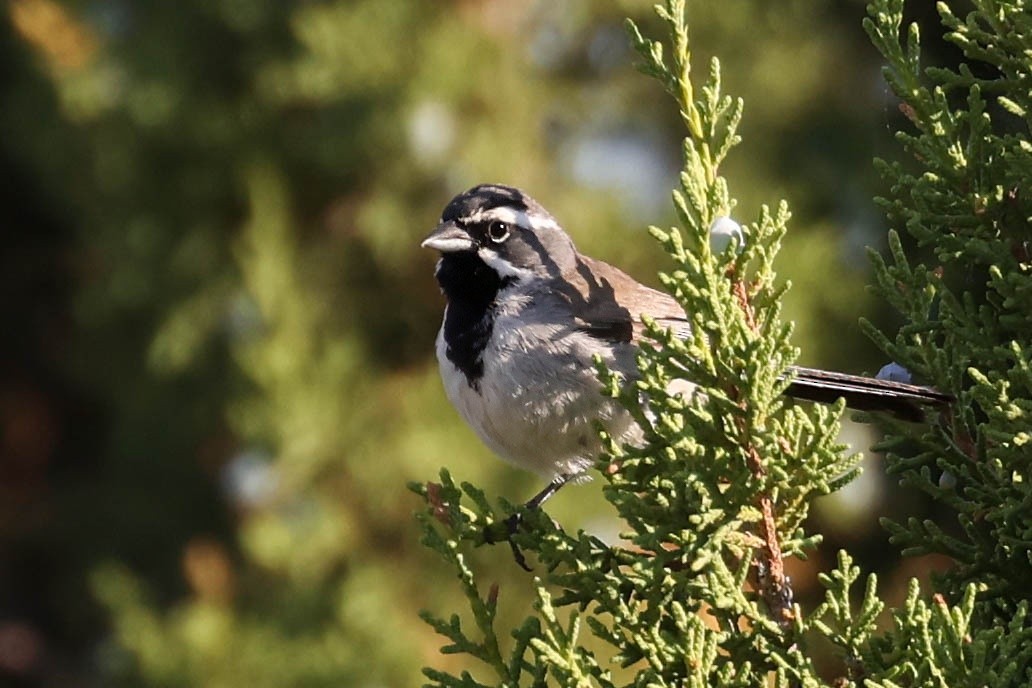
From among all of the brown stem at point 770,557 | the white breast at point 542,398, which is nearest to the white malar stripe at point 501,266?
the white breast at point 542,398

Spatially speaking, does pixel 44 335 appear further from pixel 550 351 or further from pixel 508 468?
pixel 550 351

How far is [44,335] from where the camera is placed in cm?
963

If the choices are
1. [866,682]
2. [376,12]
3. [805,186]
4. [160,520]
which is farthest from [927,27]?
[866,682]

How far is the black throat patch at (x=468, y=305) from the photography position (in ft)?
13.0

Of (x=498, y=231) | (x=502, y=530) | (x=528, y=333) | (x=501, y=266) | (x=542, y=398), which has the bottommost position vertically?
(x=502, y=530)

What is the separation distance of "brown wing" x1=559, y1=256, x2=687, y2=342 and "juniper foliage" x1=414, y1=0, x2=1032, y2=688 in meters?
1.25

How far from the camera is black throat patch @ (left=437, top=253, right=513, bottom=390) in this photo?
3961 millimetres

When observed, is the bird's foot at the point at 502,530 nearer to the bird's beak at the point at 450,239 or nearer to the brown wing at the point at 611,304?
the brown wing at the point at 611,304

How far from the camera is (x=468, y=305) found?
4105 mm

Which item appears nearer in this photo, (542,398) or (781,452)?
(781,452)

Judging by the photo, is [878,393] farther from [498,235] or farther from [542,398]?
[498,235]

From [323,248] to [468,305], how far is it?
2.92 meters

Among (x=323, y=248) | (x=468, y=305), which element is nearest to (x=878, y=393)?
(x=468, y=305)

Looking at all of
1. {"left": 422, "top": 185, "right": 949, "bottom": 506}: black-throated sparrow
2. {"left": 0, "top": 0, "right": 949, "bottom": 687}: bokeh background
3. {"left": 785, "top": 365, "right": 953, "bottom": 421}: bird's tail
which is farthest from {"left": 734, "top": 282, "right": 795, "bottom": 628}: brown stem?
{"left": 0, "top": 0, "right": 949, "bottom": 687}: bokeh background
